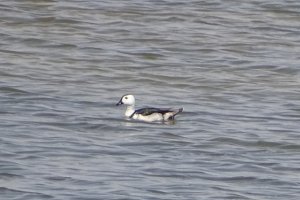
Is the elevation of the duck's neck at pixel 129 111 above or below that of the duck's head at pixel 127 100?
below

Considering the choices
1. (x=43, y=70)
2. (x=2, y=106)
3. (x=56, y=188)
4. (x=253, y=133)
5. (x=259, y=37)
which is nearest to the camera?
(x=56, y=188)

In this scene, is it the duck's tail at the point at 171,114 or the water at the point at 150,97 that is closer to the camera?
the water at the point at 150,97

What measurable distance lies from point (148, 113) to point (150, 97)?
1728 millimetres

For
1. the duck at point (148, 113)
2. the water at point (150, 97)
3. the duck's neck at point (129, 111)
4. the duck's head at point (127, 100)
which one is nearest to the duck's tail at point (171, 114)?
the duck at point (148, 113)

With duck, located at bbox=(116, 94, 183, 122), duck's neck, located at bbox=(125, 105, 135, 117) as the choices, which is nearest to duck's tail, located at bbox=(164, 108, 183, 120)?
duck, located at bbox=(116, 94, 183, 122)

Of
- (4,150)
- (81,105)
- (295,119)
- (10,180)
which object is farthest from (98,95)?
(10,180)

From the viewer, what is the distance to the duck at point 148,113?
16000mm

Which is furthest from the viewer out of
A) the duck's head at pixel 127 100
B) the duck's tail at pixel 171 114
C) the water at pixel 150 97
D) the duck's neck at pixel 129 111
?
the duck's head at pixel 127 100

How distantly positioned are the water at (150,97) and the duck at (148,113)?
3.7 inches

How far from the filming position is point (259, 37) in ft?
71.9

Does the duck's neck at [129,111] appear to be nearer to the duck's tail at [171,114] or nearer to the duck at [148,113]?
the duck at [148,113]

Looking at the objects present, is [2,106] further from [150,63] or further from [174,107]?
[150,63]

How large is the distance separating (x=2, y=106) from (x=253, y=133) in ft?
9.82

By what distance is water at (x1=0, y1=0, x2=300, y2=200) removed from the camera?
12750 mm
